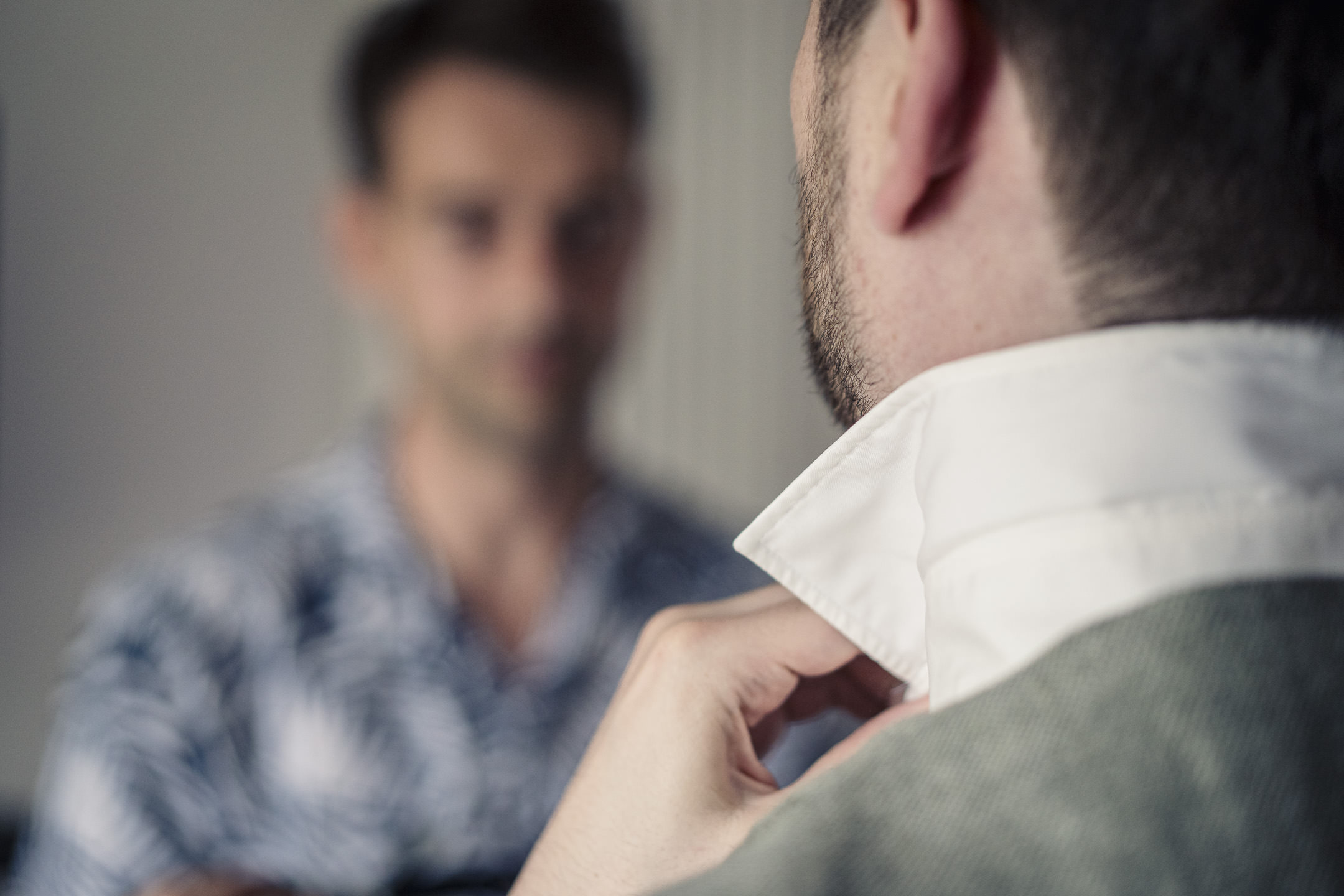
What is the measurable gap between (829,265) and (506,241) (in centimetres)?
68

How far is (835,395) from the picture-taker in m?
0.29

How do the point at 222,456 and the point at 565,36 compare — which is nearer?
the point at 565,36

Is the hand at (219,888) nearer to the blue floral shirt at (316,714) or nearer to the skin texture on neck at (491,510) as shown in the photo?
the blue floral shirt at (316,714)

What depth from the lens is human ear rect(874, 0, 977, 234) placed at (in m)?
0.22

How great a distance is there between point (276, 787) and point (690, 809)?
65cm

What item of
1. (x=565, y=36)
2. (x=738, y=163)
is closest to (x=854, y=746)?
(x=565, y=36)

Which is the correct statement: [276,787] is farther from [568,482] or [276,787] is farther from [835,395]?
[835,395]

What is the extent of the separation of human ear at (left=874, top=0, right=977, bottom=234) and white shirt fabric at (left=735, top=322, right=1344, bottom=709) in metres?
0.04

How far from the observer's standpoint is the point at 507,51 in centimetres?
92

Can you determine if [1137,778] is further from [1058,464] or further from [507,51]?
[507,51]

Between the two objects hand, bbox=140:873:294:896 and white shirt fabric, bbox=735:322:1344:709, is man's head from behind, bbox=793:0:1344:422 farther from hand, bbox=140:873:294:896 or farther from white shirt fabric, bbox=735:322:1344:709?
hand, bbox=140:873:294:896

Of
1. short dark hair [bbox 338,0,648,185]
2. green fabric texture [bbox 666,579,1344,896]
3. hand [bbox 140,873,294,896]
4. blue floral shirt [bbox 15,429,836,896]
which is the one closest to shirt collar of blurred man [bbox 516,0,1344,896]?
green fabric texture [bbox 666,579,1344,896]

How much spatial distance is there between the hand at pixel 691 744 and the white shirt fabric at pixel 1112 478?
0.06 metres

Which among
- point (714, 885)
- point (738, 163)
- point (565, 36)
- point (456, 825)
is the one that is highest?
point (565, 36)
